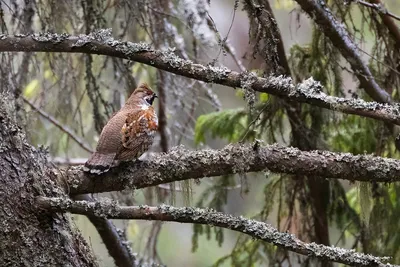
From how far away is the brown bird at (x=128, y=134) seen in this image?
3012 millimetres

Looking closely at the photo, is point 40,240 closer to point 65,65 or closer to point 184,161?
point 184,161

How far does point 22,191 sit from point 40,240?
20cm

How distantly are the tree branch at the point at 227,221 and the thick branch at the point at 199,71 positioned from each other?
1.67 ft

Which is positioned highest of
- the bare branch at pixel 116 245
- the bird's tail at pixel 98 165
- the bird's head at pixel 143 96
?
the bird's head at pixel 143 96

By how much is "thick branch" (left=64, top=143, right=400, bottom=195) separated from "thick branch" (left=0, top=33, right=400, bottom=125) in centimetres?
19

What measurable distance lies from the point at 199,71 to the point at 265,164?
45cm

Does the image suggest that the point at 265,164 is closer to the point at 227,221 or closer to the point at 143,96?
the point at 227,221

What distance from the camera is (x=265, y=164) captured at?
270 centimetres

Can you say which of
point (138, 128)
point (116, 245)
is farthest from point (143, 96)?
point (116, 245)

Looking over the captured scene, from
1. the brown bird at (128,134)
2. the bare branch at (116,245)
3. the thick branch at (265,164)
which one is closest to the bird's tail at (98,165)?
the brown bird at (128,134)

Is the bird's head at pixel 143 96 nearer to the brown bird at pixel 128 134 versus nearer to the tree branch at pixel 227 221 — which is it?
the brown bird at pixel 128 134

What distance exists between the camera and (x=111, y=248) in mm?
3738

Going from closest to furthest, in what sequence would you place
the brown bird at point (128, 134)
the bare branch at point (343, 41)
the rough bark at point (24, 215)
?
1. the rough bark at point (24, 215)
2. the brown bird at point (128, 134)
3. the bare branch at point (343, 41)

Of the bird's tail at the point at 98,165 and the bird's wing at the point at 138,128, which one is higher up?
the bird's wing at the point at 138,128
